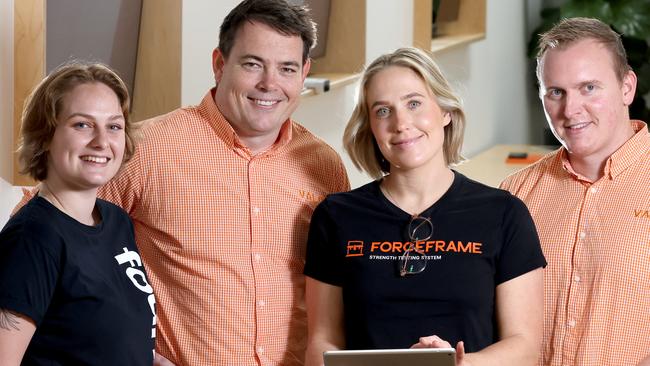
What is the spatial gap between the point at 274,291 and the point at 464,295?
0.46m

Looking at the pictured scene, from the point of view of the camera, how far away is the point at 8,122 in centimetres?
258

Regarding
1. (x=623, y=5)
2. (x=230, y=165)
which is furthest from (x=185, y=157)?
(x=623, y=5)

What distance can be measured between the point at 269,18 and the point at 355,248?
22.9 inches

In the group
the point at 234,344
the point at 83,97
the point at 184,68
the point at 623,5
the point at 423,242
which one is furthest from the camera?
the point at 623,5

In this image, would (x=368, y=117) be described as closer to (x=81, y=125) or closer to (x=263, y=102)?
(x=263, y=102)

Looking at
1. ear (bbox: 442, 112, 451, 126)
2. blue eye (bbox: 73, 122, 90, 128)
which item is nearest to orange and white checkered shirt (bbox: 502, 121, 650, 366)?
ear (bbox: 442, 112, 451, 126)

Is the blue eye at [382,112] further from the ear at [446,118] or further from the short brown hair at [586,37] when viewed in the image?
the short brown hair at [586,37]

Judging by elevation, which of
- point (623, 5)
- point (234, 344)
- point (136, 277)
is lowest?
point (234, 344)

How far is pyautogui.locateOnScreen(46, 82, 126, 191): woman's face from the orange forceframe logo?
1.68ft

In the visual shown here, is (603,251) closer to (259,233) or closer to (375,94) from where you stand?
(375,94)

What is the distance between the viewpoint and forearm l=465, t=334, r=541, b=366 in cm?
218

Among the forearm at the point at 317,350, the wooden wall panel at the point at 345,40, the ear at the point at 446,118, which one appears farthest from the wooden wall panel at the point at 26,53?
the wooden wall panel at the point at 345,40

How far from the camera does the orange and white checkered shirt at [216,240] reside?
2447 millimetres

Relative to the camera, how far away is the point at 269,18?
8.29 ft
